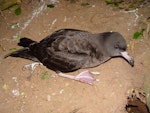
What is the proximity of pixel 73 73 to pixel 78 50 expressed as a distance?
0.80 m

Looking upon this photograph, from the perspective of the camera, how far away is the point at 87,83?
598 centimetres

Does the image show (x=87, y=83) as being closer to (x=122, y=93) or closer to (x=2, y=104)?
(x=122, y=93)

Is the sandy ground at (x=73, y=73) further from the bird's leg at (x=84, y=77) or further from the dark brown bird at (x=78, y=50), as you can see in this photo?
the dark brown bird at (x=78, y=50)

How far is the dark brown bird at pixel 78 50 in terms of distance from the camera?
18.6 ft

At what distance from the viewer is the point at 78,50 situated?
223 inches

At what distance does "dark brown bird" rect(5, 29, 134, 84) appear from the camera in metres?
5.66

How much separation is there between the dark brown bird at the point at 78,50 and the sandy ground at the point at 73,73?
31 centimetres

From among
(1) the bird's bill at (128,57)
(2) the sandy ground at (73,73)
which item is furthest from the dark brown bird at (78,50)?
(2) the sandy ground at (73,73)

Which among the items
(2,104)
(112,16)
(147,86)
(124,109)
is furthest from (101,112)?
→ (112,16)

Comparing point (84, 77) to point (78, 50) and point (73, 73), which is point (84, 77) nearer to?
point (73, 73)

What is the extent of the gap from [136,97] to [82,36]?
5.19 ft

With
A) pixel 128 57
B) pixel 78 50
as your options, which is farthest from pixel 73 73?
pixel 128 57

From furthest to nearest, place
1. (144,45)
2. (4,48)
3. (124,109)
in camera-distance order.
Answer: (4,48) → (144,45) → (124,109)

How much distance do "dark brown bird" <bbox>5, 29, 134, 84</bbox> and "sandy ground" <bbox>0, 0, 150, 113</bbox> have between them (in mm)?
305
